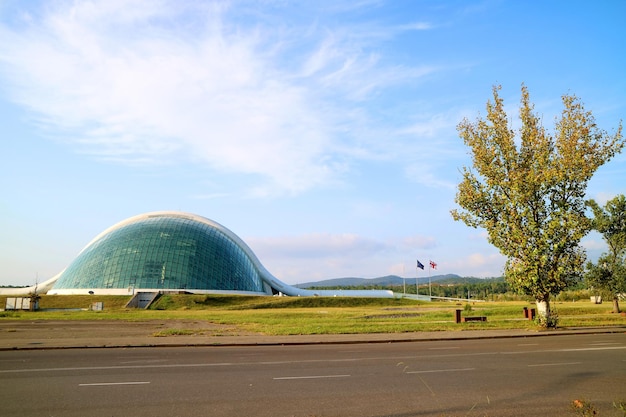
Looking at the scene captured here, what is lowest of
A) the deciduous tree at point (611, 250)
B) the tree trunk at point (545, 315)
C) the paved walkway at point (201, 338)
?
the paved walkway at point (201, 338)

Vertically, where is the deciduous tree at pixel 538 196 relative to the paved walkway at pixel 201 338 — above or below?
above

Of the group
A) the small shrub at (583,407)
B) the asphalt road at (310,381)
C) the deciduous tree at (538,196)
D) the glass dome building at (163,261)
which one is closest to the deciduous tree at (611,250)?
the deciduous tree at (538,196)

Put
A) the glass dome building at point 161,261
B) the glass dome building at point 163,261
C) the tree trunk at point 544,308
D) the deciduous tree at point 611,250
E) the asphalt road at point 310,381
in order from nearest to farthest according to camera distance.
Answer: the asphalt road at point 310,381
the tree trunk at point 544,308
the deciduous tree at point 611,250
the glass dome building at point 163,261
the glass dome building at point 161,261

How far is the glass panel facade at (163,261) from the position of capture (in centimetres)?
7800

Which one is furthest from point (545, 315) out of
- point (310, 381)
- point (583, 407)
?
point (583, 407)

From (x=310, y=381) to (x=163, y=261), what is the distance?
73319 millimetres

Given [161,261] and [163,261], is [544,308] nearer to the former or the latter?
[163,261]

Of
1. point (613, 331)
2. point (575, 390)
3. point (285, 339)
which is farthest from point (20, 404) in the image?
point (613, 331)

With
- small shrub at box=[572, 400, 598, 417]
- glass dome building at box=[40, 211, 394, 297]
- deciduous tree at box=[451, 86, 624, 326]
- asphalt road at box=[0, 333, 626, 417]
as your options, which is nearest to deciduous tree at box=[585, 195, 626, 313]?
deciduous tree at box=[451, 86, 624, 326]

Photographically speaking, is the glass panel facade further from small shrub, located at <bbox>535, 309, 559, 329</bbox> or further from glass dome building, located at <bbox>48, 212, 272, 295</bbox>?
small shrub, located at <bbox>535, 309, 559, 329</bbox>

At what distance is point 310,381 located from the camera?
38.9 ft

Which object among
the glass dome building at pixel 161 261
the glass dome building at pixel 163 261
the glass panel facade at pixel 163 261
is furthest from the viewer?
the glass panel facade at pixel 163 261

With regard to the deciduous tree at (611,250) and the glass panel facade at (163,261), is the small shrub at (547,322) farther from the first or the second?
the glass panel facade at (163,261)

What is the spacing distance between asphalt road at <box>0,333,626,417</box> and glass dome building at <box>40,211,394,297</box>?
61.2 metres
